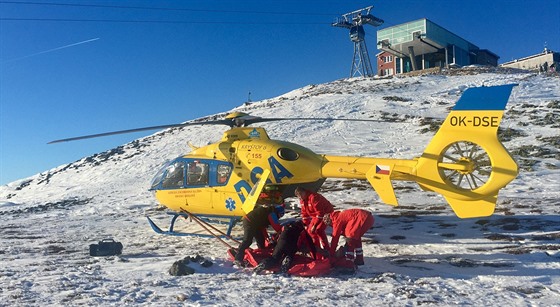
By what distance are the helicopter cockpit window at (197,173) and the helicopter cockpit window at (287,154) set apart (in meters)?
2.28

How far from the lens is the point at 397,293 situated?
602 centimetres

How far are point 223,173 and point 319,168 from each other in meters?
2.58

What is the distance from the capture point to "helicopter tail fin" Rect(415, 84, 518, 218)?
761cm

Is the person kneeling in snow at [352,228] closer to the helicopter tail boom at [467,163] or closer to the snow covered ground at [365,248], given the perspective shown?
the snow covered ground at [365,248]

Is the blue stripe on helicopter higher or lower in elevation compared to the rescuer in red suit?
higher

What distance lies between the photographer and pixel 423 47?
58.6 metres

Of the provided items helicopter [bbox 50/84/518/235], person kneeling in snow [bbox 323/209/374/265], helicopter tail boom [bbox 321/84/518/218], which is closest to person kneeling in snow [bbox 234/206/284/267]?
helicopter [bbox 50/84/518/235]

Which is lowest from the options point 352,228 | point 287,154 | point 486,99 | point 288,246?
point 288,246

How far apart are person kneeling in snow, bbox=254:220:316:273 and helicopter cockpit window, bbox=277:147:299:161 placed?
2.14 metres

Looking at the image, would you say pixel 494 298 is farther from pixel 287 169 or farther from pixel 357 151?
pixel 357 151

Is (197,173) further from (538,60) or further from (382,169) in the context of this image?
(538,60)

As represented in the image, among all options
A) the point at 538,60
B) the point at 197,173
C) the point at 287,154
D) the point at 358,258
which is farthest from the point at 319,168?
the point at 538,60

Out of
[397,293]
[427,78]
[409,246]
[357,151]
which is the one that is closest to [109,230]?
[409,246]

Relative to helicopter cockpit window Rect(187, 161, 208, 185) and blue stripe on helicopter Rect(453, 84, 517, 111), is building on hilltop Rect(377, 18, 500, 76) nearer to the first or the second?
helicopter cockpit window Rect(187, 161, 208, 185)
